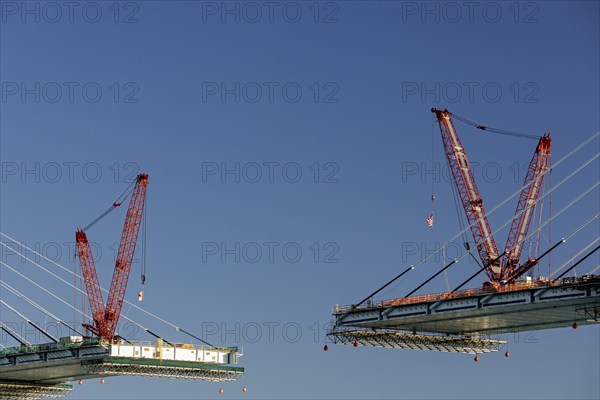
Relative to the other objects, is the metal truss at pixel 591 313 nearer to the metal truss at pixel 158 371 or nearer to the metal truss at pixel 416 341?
the metal truss at pixel 416 341

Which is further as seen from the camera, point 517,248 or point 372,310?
point 517,248

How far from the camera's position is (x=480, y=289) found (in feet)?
543

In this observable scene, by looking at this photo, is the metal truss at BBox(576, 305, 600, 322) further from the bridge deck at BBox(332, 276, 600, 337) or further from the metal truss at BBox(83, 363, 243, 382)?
the metal truss at BBox(83, 363, 243, 382)

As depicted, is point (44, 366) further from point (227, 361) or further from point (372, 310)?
point (372, 310)

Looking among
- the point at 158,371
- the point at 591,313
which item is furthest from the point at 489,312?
the point at 158,371

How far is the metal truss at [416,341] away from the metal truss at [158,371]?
66.7 ft

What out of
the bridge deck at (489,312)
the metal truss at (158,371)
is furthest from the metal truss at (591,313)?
the metal truss at (158,371)

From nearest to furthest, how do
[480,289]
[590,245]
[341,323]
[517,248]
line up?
[590,245] < [480,289] < [341,323] < [517,248]

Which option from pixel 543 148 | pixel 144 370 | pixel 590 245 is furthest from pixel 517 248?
pixel 144 370

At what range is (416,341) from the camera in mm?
181750

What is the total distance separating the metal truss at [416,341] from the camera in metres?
177

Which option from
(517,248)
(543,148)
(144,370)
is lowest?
(144,370)

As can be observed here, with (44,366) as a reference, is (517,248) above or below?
above

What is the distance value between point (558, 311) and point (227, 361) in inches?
1979
